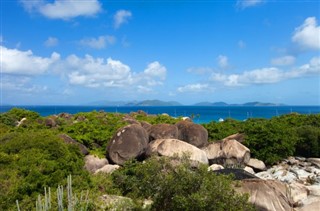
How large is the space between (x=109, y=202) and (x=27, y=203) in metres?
2.16

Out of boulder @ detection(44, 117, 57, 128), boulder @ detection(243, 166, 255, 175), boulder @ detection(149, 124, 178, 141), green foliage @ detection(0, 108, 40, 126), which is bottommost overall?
boulder @ detection(243, 166, 255, 175)

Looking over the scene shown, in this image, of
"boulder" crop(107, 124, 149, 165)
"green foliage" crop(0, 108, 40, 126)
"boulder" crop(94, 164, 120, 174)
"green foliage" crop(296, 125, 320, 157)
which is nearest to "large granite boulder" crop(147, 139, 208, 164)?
"boulder" crop(107, 124, 149, 165)

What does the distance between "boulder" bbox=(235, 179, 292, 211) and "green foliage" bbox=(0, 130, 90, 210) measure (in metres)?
4.91

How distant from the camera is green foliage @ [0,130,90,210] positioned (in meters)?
9.03

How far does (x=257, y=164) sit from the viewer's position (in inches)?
683

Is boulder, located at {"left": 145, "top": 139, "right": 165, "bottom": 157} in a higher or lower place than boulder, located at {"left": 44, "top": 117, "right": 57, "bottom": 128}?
lower

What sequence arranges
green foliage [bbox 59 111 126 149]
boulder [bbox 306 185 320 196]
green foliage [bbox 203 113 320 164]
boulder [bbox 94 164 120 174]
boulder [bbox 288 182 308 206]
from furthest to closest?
green foliage [bbox 203 113 320 164], green foliage [bbox 59 111 126 149], boulder [bbox 94 164 120 174], boulder [bbox 306 185 320 196], boulder [bbox 288 182 308 206]

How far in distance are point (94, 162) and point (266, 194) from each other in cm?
782

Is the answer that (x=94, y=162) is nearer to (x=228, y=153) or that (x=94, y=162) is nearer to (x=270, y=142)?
(x=228, y=153)

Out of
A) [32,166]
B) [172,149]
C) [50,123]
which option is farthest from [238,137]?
[32,166]

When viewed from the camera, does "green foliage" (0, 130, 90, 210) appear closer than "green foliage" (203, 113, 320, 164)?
Yes

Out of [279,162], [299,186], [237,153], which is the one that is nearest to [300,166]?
[279,162]

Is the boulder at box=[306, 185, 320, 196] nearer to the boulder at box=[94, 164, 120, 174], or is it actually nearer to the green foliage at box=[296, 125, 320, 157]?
the boulder at box=[94, 164, 120, 174]

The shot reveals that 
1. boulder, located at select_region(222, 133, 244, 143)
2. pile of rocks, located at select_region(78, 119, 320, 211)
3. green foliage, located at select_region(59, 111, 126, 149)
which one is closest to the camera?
pile of rocks, located at select_region(78, 119, 320, 211)
